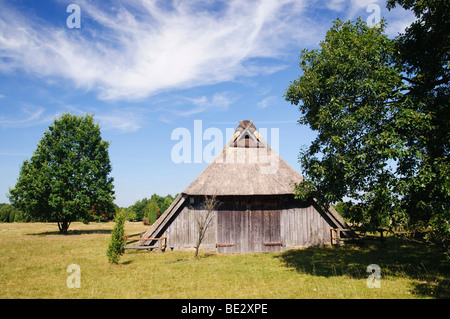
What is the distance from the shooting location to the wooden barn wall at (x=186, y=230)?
18.5 meters

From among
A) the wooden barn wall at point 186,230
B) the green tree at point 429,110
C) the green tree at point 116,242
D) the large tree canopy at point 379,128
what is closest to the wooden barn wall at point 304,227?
the wooden barn wall at point 186,230

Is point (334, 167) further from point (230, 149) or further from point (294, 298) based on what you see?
point (230, 149)

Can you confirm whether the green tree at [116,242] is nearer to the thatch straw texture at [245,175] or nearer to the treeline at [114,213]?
the treeline at [114,213]

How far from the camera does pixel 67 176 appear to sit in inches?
1171

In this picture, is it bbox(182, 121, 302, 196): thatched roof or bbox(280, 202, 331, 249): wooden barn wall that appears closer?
bbox(182, 121, 302, 196): thatched roof

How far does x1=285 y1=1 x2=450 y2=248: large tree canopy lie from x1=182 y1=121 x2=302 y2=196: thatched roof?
652 centimetres

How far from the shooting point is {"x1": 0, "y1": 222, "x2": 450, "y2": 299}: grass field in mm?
9109

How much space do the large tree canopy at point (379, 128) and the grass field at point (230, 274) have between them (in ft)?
8.61

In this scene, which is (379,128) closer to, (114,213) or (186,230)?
(186,230)

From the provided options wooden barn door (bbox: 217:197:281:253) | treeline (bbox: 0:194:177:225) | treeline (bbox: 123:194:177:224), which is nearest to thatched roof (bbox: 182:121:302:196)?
wooden barn door (bbox: 217:197:281:253)

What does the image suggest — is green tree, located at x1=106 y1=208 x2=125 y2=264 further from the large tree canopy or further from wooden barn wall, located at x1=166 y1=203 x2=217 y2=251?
the large tree canopy

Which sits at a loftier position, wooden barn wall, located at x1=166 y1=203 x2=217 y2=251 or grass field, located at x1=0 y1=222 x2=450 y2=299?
wooden barn wall, located at x1=166 y1=203 x2=217 y2=251

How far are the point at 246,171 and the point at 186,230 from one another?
620cm
